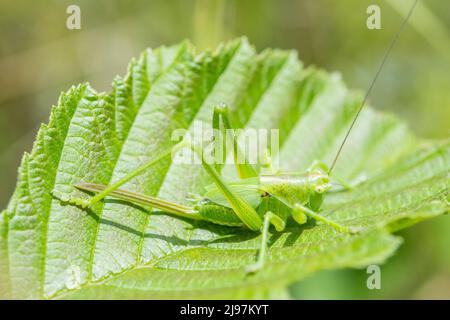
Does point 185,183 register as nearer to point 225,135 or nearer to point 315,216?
point 225,135

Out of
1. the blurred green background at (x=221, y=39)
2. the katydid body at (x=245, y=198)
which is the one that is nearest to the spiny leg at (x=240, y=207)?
the katydid body at (x=245, y=198)

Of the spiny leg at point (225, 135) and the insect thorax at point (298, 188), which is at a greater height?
the spiny leg at point (225, 135)

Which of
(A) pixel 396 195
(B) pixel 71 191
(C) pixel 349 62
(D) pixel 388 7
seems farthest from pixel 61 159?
(D) pixel 388 7

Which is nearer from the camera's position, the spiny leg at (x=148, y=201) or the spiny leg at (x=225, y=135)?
the spiny leg at (x=148, y=201)

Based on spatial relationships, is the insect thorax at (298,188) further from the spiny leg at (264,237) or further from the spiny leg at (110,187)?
the spiny leg at (110,187)

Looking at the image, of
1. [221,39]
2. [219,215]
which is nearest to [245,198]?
[219,215]
